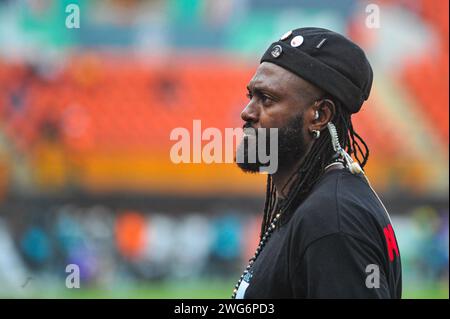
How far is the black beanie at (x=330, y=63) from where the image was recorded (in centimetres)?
262

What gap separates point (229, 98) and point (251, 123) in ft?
43.6

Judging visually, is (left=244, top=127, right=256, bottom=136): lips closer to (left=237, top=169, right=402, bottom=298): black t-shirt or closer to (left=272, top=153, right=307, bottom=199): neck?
(left=272, top=153, right=307, bottom=199): neck

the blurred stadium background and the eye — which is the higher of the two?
the blurred stadium background

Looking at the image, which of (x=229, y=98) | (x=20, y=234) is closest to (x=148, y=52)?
(x=229, y=98)

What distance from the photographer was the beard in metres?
2.65

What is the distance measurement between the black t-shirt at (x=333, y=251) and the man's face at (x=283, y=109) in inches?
7.2

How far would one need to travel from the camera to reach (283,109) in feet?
8.71

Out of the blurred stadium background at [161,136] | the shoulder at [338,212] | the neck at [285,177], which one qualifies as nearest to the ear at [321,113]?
the neck at [285,177]

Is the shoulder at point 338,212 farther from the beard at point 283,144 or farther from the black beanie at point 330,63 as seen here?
the black beanie at point 330,63

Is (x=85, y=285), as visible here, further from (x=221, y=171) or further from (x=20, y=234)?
(x=221, y=171)

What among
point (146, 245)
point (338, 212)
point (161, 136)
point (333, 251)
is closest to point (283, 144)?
point (338, 212)

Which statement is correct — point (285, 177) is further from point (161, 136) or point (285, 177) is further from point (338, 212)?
point (161, 136)

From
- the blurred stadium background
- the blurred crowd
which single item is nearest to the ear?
the blurred stadium background

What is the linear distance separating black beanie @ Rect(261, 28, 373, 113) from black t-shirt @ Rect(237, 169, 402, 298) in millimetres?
275
